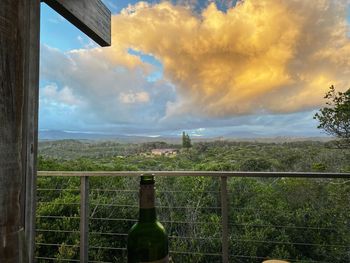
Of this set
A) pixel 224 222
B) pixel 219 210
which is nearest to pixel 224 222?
pixel 224 222

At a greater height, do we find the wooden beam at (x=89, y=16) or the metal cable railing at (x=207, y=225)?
the wooden beam at (x=89, y=16)

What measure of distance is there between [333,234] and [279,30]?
3083 mm

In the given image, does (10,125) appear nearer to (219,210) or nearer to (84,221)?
(84,221)

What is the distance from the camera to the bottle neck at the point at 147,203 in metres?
0.49

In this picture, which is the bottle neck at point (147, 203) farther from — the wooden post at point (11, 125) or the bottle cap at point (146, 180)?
the wooden post at point (11, 125)

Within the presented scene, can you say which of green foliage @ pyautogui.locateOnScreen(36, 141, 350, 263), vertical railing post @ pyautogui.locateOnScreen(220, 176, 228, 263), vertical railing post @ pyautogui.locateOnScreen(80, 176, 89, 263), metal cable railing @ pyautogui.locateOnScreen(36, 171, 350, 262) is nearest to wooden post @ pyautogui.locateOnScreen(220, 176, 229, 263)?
vertical railing post @ pyautogui.locateOnScreen(220, 176, 228, 263)

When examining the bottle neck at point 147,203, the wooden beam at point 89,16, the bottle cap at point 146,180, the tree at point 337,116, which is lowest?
the bottle neck at point 147,203

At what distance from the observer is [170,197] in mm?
3783

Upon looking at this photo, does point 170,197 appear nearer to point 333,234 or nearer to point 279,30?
point 333,234

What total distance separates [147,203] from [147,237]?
0.23 ft

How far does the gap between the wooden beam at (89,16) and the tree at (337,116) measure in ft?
11.3

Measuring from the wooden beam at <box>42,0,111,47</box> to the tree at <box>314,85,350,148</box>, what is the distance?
345 cm

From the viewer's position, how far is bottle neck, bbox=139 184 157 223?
489 millimetres

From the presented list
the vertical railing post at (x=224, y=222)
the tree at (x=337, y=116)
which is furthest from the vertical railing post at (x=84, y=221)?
the tree at (x=337, y=116)
